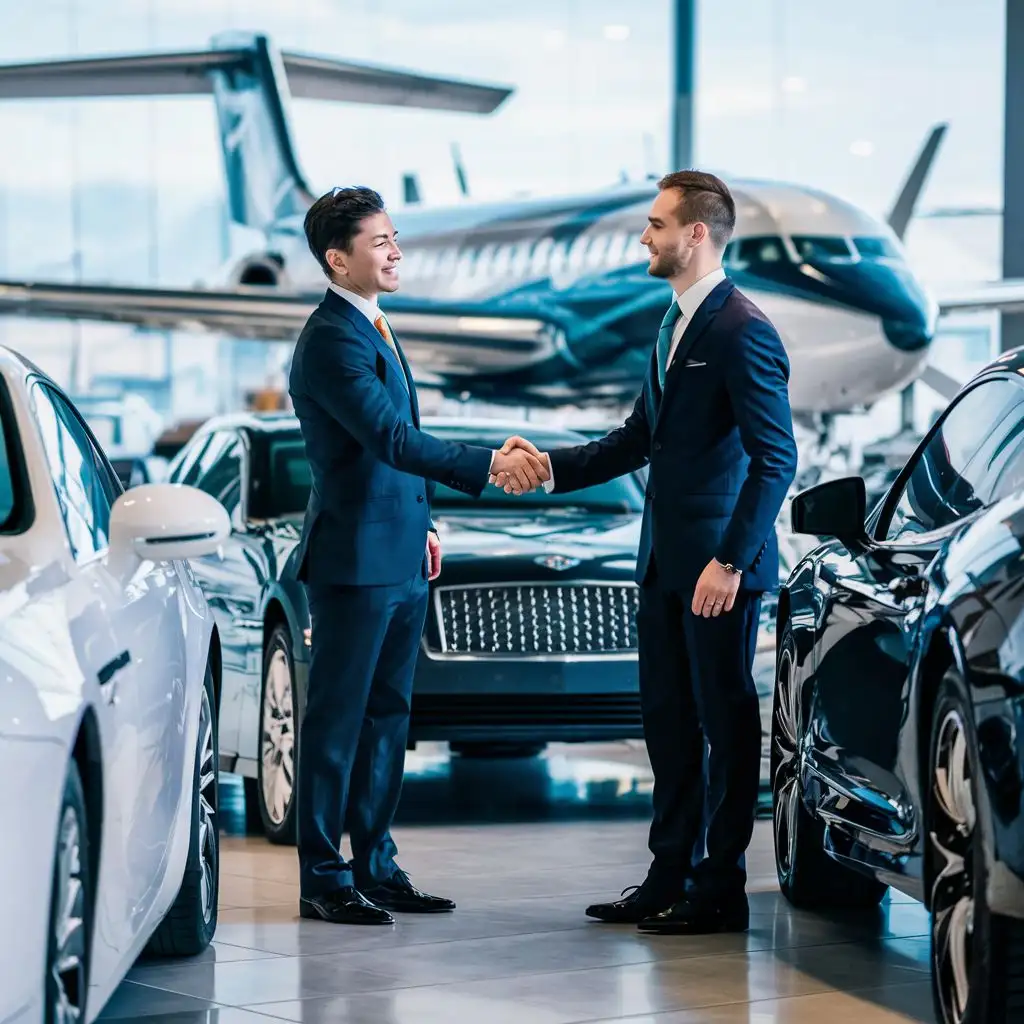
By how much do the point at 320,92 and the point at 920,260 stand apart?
31.2 feet

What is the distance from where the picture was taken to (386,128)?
33.8 metres

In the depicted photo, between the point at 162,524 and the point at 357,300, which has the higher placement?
the point at 357,300

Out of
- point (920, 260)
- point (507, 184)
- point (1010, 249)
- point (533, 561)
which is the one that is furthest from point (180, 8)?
point (533, 561)

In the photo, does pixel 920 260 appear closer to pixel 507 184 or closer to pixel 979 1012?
pixel 507 184

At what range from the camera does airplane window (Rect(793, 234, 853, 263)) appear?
69.8ft

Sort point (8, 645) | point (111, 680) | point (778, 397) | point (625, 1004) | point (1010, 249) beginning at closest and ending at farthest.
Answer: point (8, 645) < point (111, 680) < point (625, 1004) < point (778, 397) < point (1010, 249)

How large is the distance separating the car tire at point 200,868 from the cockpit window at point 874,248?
16.9 meters

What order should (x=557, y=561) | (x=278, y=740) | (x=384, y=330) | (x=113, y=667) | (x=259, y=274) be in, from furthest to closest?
(x=259, y=274)
(x=557, y=561)
(x=278, y=740)
(x=384, y=330)
(x=113, y=667)

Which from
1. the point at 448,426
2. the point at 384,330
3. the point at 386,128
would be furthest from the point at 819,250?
the point at 384,330

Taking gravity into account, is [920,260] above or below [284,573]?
above

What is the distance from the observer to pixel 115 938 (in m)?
3.71

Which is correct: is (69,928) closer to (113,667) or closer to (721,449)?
(113,667)

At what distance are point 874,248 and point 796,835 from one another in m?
16.3

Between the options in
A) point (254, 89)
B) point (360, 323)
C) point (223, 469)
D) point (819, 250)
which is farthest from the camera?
point (254, 89)
